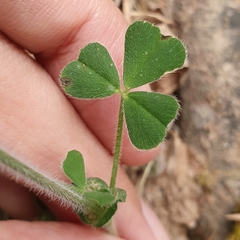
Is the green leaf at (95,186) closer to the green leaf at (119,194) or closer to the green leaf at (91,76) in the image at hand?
the green leaf at (119,194)

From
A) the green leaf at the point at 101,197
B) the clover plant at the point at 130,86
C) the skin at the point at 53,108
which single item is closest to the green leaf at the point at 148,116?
the clover plant at the point at 130,86

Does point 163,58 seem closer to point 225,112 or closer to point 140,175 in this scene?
point 225,112

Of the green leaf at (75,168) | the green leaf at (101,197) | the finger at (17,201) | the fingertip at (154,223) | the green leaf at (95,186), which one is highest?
the green leaf at (75,168)

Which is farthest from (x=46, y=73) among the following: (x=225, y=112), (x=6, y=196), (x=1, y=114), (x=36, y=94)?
(x=225, y=112)

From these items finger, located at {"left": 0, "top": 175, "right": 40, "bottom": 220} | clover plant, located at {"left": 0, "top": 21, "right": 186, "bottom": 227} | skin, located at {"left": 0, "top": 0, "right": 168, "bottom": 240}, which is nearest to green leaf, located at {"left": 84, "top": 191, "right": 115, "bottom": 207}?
clover plant, located at {"left": 0, "top": 21, "right": 186, "bottom": 227}

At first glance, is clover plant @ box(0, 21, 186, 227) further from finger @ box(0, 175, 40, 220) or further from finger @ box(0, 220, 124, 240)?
finger @ box(0, 175, 40, 220)

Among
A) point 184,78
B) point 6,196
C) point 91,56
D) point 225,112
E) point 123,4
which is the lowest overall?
point 225,112
